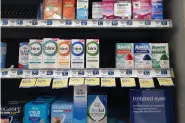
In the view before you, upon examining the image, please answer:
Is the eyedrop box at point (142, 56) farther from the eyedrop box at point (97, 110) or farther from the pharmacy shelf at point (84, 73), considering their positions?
the eyedrop box at point (97, 110)

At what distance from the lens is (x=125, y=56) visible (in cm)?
129

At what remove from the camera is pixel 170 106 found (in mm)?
1266

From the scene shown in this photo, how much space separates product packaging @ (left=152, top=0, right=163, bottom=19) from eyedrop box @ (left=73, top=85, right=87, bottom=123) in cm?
70

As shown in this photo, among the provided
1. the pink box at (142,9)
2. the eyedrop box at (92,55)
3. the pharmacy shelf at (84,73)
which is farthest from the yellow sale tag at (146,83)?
the pink box at (142,9)

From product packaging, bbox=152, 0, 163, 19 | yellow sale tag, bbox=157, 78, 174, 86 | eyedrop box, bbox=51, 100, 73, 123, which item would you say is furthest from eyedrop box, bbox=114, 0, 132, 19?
eyedrop box, bbox=51, 100, 73, 123

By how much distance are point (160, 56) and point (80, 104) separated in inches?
24.7

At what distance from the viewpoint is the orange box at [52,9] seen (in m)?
1.33

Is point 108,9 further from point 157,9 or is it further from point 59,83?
point 59,83

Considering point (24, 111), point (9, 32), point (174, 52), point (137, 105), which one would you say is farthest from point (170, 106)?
point (9, 32)

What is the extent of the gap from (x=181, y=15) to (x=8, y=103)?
1.32 m

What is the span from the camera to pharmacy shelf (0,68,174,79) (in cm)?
125

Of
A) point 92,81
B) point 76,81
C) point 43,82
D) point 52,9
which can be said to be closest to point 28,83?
point 43,82

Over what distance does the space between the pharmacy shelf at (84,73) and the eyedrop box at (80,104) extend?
10cm

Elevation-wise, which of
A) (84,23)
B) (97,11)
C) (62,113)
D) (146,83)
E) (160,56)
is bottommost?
(62,113)
